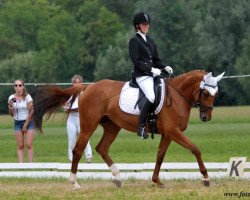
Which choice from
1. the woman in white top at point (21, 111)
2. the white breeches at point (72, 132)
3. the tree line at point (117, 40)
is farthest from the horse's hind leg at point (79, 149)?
the tree line at point (117, 40)

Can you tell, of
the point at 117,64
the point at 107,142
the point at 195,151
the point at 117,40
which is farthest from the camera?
the point at 117,40

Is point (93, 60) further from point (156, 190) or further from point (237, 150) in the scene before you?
point (156, 190)

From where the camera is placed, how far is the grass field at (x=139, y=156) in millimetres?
11047

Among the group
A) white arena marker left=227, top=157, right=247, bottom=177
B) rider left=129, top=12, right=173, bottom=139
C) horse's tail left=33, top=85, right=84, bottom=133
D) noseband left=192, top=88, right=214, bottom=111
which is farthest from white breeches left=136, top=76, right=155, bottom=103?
white arena marker left=227, top=157, right=247, bottom=177

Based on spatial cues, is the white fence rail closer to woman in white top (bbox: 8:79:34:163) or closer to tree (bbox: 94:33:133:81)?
woman in white top (bbox: 8:79:34:163)

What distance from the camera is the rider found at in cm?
1216

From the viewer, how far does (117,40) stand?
70438mm

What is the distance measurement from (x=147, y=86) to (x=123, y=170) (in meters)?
2.71

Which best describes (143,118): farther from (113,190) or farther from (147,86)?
(113,190)

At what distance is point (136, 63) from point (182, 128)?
1162 millimetres

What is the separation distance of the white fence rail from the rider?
5.81 ft

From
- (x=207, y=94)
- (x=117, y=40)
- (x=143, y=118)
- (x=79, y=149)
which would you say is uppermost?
(x=207, y=94)

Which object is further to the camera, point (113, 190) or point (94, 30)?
point (94, 30)

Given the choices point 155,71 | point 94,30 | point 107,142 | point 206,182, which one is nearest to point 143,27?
point 155,71
